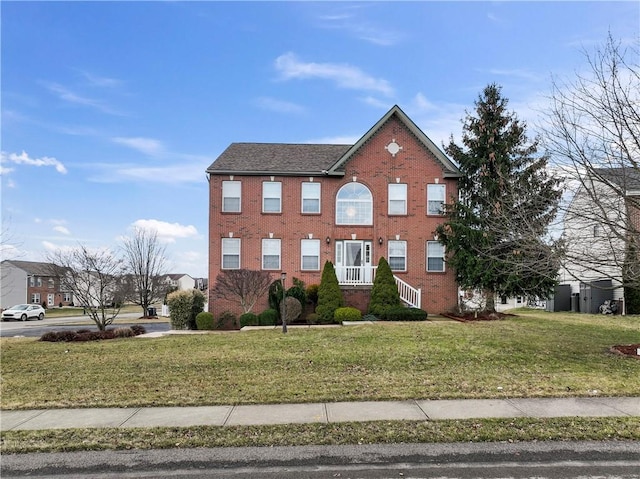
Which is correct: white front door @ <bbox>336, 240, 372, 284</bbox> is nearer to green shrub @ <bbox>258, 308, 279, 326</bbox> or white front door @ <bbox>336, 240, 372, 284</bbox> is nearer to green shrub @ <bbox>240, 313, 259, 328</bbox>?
green shrub @ <bbox>258, 308, 279, 326</bbox>

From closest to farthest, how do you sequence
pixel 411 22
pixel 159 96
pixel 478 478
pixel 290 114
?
pixel 478 478 → pixel 411 22 → pixel 159 96 → pixel 290 114

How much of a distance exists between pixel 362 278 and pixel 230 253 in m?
6.66

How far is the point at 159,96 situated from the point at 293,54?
5.43 metres

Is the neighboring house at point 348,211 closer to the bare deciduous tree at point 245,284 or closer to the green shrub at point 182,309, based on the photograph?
the bare deciduous tree at point 245,284

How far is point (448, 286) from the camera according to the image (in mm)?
21703

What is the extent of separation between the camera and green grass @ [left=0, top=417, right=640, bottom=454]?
17.0 feet

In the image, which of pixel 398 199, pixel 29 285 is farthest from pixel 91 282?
pixel 29 285

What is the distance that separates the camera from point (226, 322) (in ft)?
65.4

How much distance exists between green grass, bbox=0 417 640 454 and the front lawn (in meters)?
1.21

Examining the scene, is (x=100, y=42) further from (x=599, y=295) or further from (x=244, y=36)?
(x=599, y=295)

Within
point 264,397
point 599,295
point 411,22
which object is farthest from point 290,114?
point 599,295

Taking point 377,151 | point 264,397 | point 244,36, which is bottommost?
point 264,397

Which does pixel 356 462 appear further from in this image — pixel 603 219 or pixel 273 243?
pixel 273 243

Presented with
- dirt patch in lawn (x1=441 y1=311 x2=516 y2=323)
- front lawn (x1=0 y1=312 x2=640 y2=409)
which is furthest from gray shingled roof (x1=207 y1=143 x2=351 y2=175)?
front lawn (x1=0 y1=312 x2=640 y2=409)
